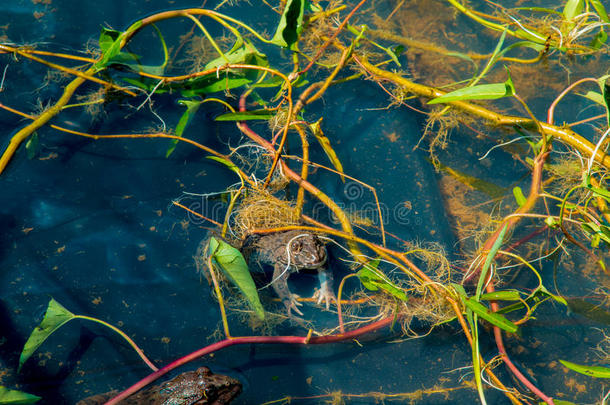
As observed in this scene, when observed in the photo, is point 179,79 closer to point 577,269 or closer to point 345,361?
point 345,361

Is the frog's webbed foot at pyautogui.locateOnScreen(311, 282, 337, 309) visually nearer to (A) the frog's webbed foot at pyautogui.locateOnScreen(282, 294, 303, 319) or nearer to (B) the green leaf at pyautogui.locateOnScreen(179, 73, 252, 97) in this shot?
(A) the frog's webbed foot at pyautogui.locateOnScreen(282, 294, 303, 319)

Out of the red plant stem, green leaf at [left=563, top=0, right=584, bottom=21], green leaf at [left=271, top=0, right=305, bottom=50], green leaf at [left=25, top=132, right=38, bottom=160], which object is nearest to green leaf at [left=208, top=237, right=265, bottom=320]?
the red plant stem

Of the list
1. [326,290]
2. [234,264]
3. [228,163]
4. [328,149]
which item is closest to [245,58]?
[228,163]

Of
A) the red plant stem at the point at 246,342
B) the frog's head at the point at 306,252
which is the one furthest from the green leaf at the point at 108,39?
the red plant stem at the point at 246,342

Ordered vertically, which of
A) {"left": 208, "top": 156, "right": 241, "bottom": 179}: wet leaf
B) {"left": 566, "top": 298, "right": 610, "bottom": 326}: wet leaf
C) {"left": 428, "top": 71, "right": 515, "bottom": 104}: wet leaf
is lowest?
{"left": 566, "top": 298, "right": 610, "bottom": 326}: wet leaf

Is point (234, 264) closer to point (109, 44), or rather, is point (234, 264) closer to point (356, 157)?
point (356, 157)

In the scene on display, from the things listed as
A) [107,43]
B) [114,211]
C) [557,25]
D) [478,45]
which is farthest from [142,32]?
[557,25]
